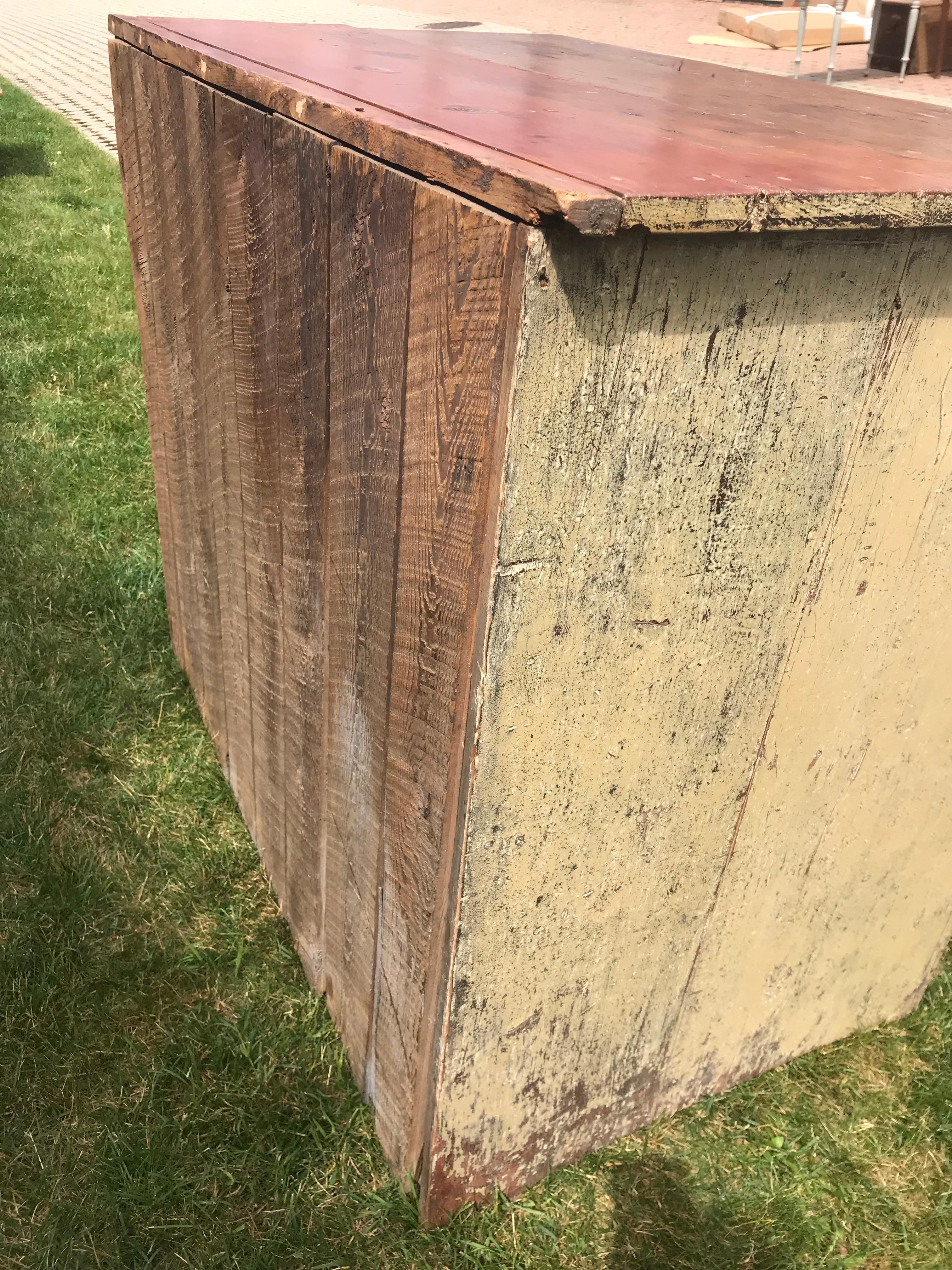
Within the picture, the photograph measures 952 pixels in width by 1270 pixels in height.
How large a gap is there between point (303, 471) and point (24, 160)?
26.4 ft

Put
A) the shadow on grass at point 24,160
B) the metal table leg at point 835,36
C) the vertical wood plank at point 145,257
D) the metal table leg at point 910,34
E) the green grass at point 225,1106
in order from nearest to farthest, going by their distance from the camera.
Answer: the green grass at point 225,1106 < the vertical wood plank at point 145,257 < the shadow on grass at point 24,160 < the metal table leg at point 835,36 < the metal table leg at point 910,34

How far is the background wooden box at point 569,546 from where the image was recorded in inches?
43.6

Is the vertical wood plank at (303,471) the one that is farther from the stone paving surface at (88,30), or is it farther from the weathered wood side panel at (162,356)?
the stone paving surface at (88,30)

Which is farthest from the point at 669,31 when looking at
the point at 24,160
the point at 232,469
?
the point at 232,469

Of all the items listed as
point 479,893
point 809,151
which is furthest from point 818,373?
point 479,893

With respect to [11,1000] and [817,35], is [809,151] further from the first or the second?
[817,35]

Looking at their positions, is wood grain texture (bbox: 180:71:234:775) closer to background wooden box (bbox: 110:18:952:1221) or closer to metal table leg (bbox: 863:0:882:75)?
background wooden box (bbox: 110:18:952:1221)

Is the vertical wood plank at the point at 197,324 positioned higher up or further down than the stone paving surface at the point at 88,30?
higher up

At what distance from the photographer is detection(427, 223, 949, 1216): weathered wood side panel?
3.60 ft

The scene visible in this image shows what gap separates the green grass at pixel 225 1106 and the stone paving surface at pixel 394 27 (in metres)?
7.85

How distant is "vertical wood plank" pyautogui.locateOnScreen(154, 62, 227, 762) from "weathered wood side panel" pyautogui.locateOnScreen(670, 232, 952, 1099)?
1.19 meters

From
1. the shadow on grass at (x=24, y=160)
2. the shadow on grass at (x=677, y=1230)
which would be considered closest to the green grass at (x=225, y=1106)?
the shadow on grass at (x=677, y=1230)

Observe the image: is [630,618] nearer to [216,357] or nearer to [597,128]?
[597,128]

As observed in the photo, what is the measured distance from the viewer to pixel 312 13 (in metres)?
15.5
